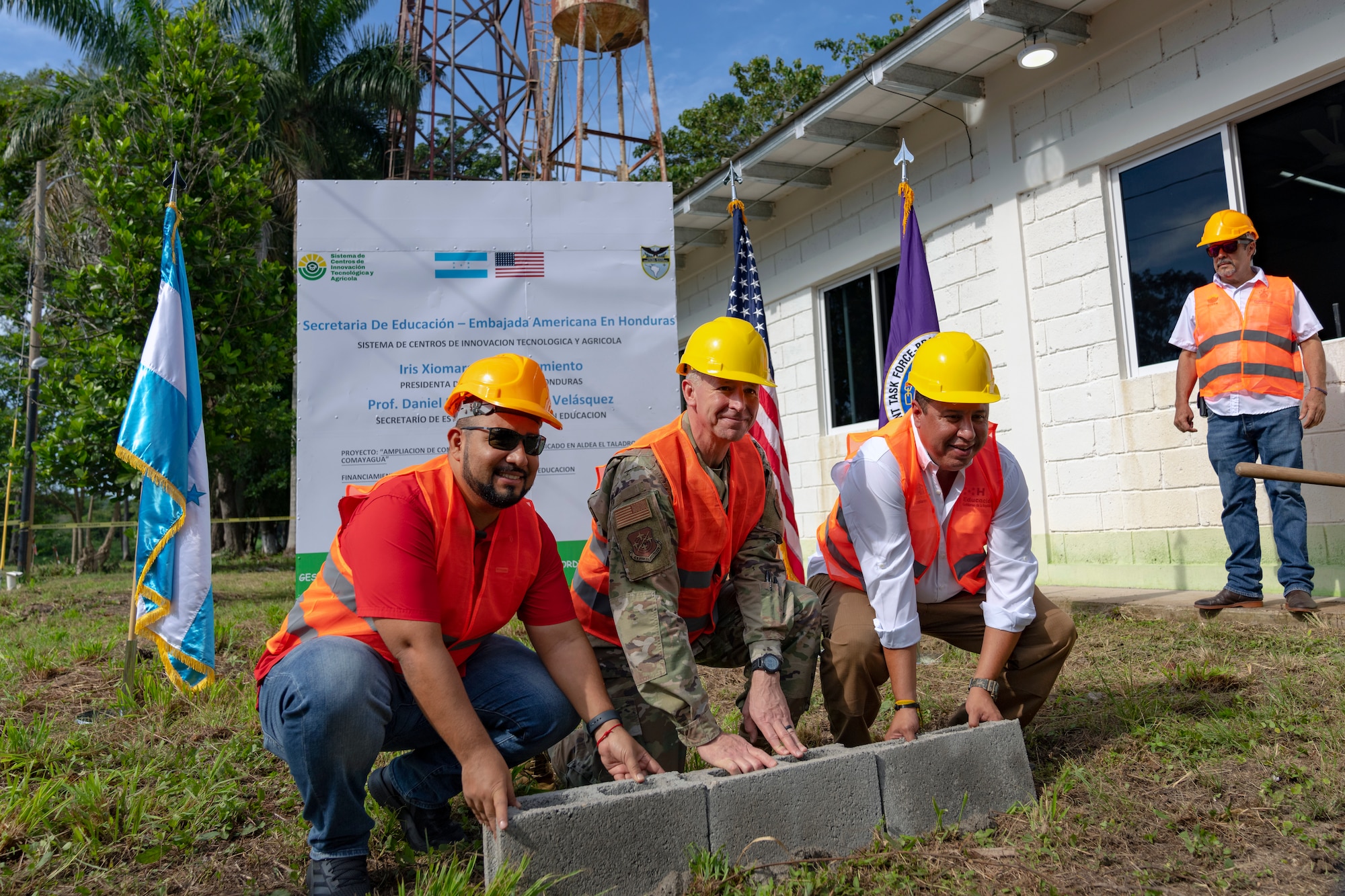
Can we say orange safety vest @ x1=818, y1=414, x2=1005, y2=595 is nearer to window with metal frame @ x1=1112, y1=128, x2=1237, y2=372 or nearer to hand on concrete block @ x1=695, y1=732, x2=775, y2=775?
hand on concrete block @ x1=695, y1=732, x2=775, y2=775

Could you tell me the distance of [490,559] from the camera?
276 cm

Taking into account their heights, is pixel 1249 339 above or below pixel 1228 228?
below

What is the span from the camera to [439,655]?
246 cm

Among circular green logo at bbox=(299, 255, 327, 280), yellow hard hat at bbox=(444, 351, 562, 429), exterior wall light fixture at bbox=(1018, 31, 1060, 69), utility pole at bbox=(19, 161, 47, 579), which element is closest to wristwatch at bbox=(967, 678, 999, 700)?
yellow hard hat at bbox=(444, 351, 562, 429)

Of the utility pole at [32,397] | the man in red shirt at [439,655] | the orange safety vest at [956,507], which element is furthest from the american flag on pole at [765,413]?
the utility pole at [32,397]

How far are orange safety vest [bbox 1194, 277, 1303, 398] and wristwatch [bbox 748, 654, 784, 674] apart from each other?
388 cm

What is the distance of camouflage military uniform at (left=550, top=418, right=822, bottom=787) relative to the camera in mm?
2779

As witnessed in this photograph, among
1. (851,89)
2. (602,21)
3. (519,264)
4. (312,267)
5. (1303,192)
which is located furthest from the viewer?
(602,21)

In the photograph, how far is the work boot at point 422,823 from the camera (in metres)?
2.86

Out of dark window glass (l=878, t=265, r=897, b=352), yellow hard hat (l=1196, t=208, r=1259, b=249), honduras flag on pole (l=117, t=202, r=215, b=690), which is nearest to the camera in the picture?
honduras flag on pole (l=117, t=202, r=215, b=690)

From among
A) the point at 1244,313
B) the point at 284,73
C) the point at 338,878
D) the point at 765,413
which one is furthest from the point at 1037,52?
the point at 284,73

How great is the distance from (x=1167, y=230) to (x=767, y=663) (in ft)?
17.3

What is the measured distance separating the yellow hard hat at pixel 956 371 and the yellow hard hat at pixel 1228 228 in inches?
127

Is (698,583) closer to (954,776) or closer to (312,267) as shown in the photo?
(954,776)
